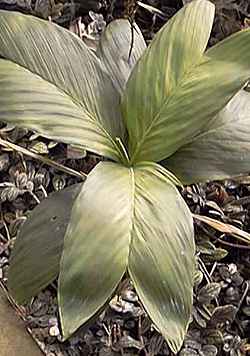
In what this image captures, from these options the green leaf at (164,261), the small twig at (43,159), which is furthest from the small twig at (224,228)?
the green leaf at (164,261)

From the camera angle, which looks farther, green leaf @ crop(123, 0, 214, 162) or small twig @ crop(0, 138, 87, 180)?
small twig @ crop(0, 138, 87, 180)

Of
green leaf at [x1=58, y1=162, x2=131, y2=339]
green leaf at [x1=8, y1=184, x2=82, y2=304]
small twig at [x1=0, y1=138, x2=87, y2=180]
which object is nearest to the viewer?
green leaf at [x1=58, y1=162, x2=131, y2=339]

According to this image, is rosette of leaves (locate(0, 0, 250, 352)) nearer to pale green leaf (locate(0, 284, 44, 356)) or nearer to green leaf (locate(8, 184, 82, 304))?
green leaf (locate(8, 184, 82, 304))

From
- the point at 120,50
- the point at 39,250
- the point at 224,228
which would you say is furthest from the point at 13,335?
the point at 120,50

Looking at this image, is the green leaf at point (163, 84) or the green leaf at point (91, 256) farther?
the green leaf at point (163, 84)

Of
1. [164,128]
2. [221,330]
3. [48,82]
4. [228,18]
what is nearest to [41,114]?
[48,82]

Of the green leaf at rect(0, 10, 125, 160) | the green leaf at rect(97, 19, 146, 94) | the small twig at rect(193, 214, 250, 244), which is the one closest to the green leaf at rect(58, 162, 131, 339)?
the green leaf at rect(0, 10, 125, 160)

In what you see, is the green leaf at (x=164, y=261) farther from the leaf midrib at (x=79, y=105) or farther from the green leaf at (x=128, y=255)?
the leaf midrib at (x=79, y=105)
